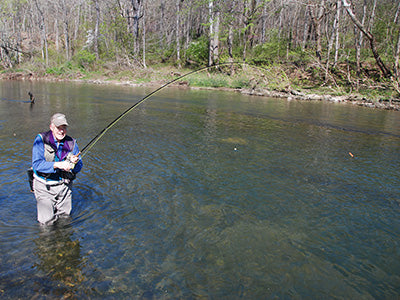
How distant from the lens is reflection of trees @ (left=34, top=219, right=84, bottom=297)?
155 inches

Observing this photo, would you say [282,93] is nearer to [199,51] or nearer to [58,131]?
[199,51]

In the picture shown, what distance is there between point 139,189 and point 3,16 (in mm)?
49259

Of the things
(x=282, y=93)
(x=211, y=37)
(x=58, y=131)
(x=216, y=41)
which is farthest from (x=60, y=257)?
(x=211, y=37)

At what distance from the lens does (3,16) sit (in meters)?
43.6

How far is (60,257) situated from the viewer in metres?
A: 4.44

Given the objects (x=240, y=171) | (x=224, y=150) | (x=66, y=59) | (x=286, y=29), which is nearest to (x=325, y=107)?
(x=224, y=150)

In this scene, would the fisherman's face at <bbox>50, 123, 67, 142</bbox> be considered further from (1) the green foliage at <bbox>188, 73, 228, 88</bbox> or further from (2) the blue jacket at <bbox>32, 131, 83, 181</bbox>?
(1) the green foliage at <bbox>188, 73, 228, 88</bbox>

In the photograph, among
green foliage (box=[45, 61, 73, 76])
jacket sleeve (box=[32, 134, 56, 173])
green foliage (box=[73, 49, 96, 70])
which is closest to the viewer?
jacket sleeve (box=[32, 134, 56, 173])

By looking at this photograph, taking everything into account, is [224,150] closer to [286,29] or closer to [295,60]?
[295,60]

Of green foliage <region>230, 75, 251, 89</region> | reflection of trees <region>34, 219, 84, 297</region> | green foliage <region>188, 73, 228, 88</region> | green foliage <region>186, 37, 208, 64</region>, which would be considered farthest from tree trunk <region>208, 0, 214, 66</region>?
reflection of trees <region>34, 219, 84, 297</region>

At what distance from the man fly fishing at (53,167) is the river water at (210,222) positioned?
17.2 inches

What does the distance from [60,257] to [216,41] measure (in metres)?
35.8

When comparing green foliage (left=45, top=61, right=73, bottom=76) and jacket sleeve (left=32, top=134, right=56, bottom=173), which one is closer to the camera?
jacket sleeve (left=32, top=134, right=56, bottom=173)

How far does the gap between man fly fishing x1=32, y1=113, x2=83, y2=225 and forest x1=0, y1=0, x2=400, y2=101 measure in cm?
2394
